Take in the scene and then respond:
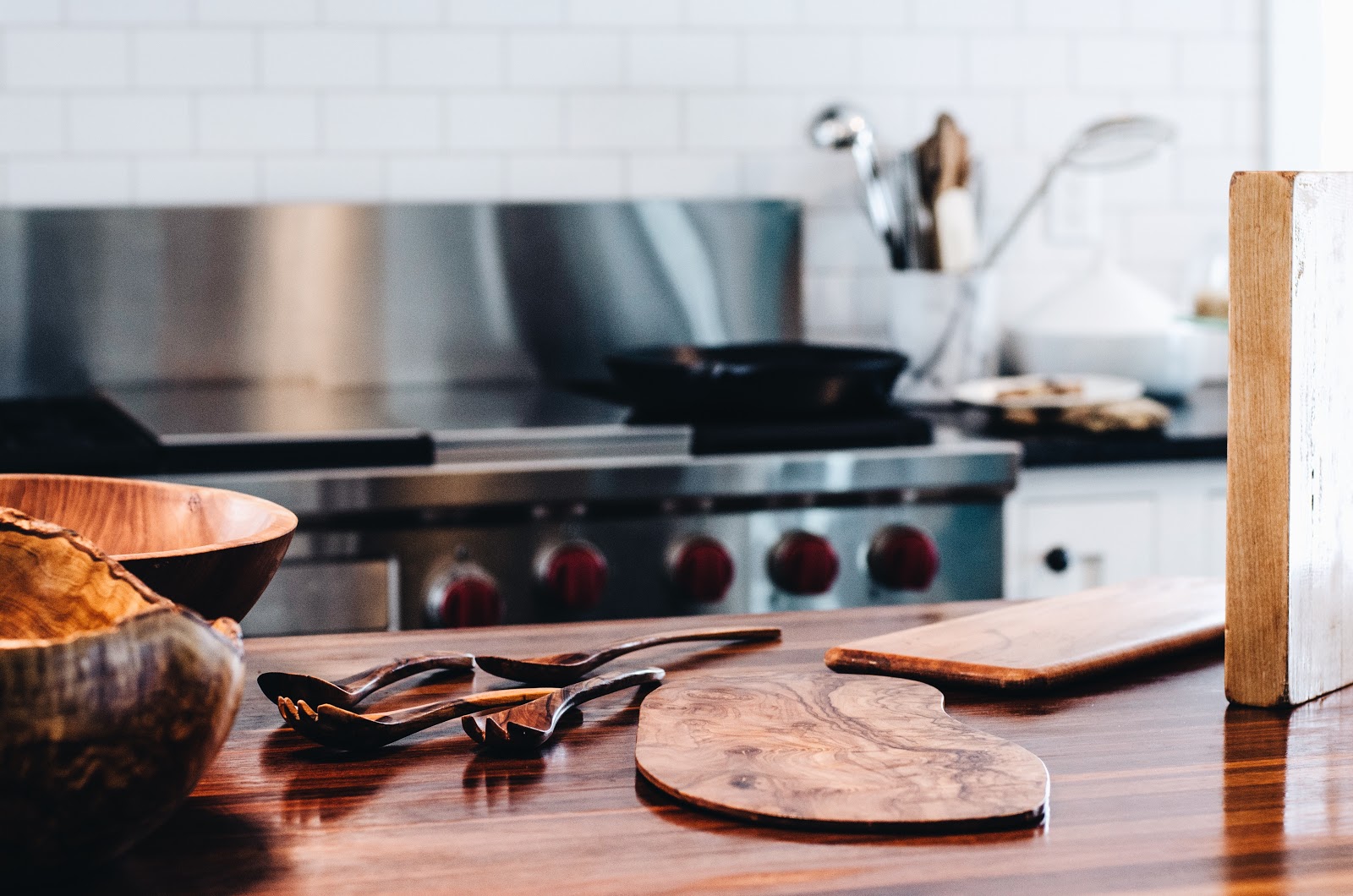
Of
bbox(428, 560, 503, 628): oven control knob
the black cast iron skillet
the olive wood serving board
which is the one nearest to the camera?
the olive wood serving board

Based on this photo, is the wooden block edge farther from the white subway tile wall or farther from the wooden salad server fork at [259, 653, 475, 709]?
the white subway tile wall

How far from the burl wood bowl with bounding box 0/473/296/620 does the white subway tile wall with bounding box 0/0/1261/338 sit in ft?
5.56

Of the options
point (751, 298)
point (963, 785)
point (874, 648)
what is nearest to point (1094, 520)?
point (751, 298)

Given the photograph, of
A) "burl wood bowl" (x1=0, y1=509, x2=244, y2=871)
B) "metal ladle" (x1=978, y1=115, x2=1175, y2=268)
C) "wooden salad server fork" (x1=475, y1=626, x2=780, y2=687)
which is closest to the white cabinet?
"metal ladle" (x1=978, y1=115, x2=1175, y2=268)

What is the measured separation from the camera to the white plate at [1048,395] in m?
2.11

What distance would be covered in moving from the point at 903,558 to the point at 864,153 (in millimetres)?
831

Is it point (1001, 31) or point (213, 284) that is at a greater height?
point (1001, 31)

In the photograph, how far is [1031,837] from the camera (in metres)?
0.60

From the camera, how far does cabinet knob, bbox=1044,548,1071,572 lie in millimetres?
2053

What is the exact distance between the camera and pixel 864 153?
247cm

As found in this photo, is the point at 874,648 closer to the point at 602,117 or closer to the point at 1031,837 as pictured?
the point at 1031,837

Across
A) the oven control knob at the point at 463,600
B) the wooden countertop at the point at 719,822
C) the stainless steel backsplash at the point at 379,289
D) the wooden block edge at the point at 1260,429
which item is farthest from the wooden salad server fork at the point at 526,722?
the stainless steel backsplash at the point at 379,289

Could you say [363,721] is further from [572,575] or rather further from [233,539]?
[572,575]

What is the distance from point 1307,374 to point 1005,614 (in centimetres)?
27
